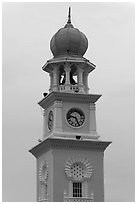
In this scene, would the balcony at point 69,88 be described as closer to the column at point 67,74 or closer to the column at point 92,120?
the column at point 67,74

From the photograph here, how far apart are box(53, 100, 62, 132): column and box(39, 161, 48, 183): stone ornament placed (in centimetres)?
211

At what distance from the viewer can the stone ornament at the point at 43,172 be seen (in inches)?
1383

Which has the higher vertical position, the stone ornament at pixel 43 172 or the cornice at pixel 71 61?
the cornice at pixel 71 61

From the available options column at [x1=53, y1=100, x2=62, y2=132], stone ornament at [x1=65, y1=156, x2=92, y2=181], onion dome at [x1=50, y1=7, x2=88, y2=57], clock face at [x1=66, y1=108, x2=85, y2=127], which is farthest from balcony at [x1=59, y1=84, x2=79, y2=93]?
stone ornament at [x1=65, y1=156, x2=92, y2=181]

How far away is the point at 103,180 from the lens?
3462cm

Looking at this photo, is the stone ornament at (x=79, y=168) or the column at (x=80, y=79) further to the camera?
the column at (x=80, y=79)

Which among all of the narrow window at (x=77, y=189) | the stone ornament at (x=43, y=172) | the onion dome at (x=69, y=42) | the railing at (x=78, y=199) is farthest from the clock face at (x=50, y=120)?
the railing at (x=78, y=199)

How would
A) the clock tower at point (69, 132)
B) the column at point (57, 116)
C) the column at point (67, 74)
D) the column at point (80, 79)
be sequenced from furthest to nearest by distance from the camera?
Answer: the column at point (80, 79)
the column at point (67, 74)
the column at point (57, 116)
the clock tower at point (69, 132)

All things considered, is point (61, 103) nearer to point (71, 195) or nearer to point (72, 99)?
point (72, 99)

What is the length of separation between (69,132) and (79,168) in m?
2.08

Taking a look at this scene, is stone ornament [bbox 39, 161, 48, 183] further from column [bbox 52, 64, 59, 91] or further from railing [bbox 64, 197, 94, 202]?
column [bbox 52, 64, 59, 91]

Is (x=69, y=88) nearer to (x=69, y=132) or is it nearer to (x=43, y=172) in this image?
(x=69, y=132)

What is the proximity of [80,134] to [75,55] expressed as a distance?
4.76m

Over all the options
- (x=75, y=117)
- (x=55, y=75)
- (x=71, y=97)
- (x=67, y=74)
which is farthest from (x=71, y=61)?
(x=75, y=117)
